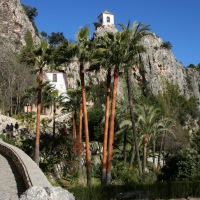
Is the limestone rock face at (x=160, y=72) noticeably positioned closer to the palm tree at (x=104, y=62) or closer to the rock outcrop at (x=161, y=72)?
the rock outcrop at (x=161, y=72)

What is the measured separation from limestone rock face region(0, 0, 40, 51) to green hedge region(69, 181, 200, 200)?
57968 mm

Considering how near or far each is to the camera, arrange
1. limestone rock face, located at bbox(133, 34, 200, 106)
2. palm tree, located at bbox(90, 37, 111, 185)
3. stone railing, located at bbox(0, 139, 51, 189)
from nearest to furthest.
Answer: stone railing, located at bbox(0, 139, 51, 189) < palm tree, located at bbox(90, 37, 111, 185) < limestone rock face, located at bbox(133, 34, 200, 106)

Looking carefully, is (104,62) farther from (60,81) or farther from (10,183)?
(60,81)

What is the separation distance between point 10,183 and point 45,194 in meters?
4.89

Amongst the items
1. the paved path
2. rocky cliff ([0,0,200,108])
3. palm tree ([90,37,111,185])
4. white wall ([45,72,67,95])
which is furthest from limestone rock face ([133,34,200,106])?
the paved path

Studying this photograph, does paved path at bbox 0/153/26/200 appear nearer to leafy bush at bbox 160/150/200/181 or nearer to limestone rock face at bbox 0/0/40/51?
leafy bush at bbox 160/150/200/181

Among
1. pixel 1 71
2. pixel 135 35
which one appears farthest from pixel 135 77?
pixel 135 35

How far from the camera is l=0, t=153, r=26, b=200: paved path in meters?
12.4

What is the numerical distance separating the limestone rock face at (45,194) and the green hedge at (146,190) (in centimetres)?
543

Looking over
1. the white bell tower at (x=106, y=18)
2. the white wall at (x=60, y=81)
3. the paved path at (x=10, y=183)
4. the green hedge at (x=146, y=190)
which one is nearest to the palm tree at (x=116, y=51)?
the green hedge at (x=146, y=190)

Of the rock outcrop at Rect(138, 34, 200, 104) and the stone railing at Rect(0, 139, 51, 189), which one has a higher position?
the rock outcrop at Rect(138, 34, 200, 104)

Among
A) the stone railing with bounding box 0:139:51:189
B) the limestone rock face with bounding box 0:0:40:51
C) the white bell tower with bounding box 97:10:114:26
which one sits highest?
Answer: the white bell tower with bounding box 97:10:114:26

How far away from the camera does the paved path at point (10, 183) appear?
12.4m

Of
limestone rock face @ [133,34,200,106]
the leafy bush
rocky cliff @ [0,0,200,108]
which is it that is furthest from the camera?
limestone rock face @ [133,34,200,106]
